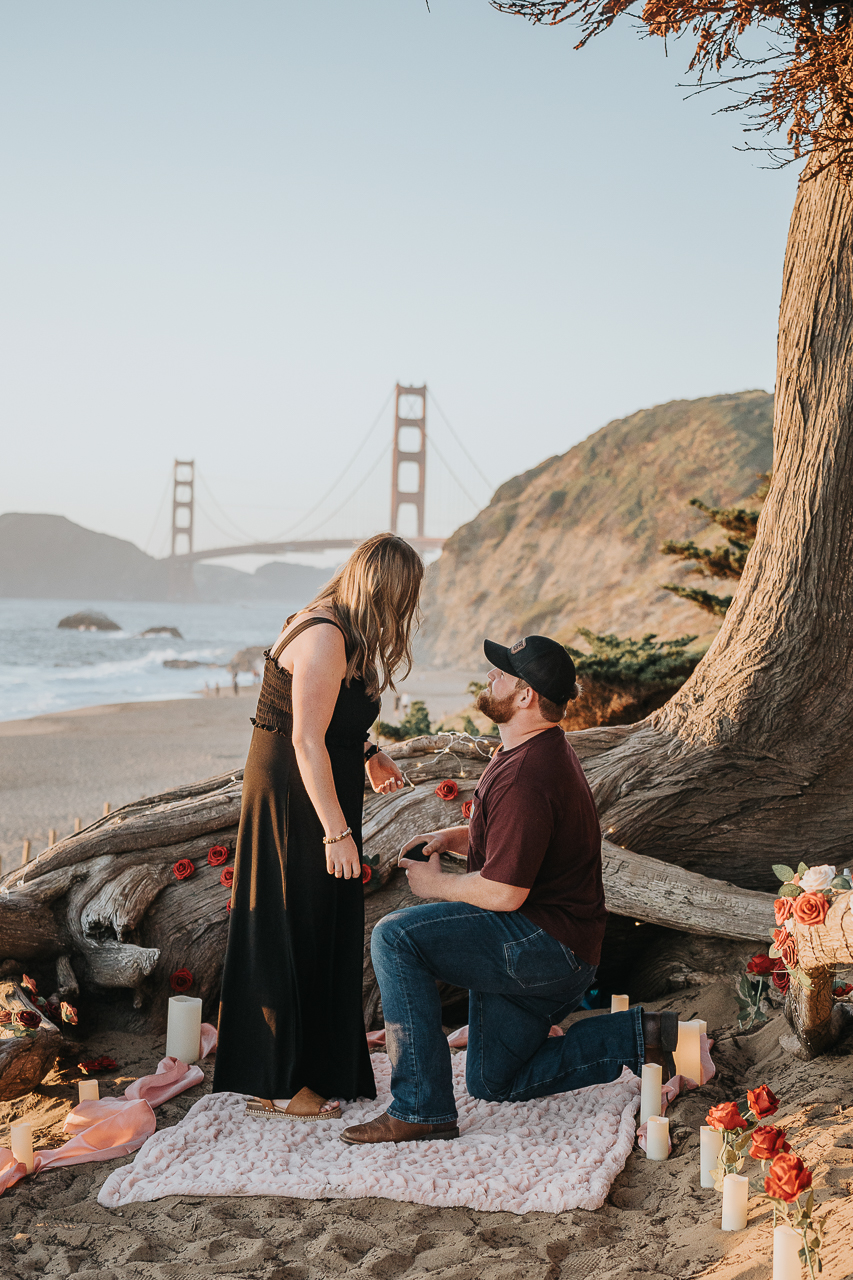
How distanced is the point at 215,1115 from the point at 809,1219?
1759 millimetres

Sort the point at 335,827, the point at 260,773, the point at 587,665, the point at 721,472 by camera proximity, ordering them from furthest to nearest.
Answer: the point at 721,472 → the point at 587,665 → the point at 260,773 → the point at 335,827

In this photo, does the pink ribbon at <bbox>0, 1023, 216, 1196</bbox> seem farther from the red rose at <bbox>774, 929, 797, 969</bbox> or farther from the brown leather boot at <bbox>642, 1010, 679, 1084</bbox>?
the red rose at <bbox>774, 929, 797, 969</bbox>

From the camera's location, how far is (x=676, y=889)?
12.2 ft

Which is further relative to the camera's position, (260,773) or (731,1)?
(731,1)

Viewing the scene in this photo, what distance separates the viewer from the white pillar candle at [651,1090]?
2.69m

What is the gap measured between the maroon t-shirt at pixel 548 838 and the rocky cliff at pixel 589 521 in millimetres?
24482

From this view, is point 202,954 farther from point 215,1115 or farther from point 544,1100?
point 544,1100

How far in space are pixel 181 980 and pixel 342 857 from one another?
1400mm

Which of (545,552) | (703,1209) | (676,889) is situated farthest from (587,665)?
(545,552)

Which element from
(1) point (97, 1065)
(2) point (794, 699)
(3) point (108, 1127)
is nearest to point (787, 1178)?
(3) point (108, 1127)

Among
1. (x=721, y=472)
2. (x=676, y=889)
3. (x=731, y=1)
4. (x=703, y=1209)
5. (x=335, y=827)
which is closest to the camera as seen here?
(x=703, y=1209)

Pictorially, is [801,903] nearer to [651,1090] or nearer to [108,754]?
[651,1090]

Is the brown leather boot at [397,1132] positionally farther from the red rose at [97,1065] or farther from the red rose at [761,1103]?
the red rose at [97,1065]

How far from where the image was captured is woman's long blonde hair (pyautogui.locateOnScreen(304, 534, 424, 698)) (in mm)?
2812
